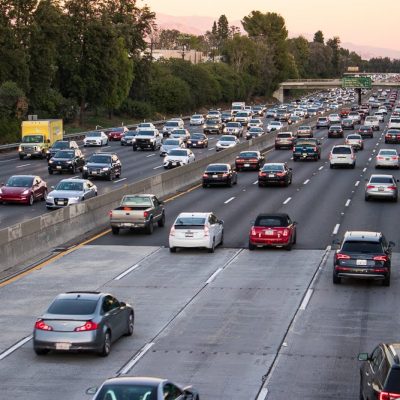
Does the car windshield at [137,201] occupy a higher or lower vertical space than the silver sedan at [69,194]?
higher

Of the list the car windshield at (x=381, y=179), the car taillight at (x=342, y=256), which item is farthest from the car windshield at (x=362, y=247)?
the car windshield at (x=381, y=179)

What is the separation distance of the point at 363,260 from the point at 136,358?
9924mm

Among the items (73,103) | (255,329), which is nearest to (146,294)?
(255,329)

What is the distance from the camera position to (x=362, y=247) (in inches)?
1135

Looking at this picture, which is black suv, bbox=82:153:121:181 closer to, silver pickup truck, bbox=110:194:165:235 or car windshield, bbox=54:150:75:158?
car windshield, bbox=54:150:75:158

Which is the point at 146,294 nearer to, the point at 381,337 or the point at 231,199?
the point at 381,337

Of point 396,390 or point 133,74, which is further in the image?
point 133,74

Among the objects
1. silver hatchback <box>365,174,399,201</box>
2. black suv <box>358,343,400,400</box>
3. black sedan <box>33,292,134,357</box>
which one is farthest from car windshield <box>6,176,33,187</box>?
black suv <box>358,343,400,400</box>

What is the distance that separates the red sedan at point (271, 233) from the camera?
35.0m

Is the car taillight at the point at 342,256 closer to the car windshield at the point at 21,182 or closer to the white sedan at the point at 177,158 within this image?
the car windshield at the point at 21,182

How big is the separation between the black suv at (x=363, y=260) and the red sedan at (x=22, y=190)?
71.3 ft

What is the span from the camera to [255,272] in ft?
102

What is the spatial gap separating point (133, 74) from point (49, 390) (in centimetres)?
13296

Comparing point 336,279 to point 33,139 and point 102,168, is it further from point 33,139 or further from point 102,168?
point 33,139
